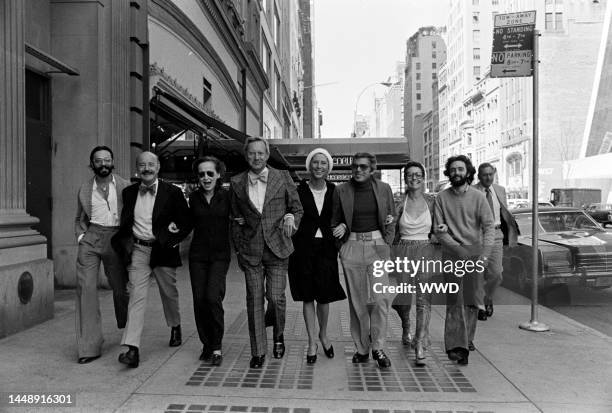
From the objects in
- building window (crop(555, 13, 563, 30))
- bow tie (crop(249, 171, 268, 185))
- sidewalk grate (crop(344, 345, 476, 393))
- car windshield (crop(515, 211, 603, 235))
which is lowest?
sidewalk grate (crop(344, 345, 476, 393))

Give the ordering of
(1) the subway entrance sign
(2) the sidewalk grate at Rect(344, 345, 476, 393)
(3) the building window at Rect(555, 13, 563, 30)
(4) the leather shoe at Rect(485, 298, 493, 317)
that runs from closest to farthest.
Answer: (2) the sidewalk grate at Rect(344, 345, 476, 393) < (1) the subway entrance sign < (4) the leather shoe at Rect(485, 298, 493, 317) < (3) the building window at Rect(555, 13, 563, 30)

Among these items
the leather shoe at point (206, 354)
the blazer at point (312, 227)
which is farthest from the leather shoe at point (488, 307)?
the leather shoe at point (206, 354)

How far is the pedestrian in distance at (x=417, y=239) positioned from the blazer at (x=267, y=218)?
1086 mm

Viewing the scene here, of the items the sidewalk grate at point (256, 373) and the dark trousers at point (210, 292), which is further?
the dark trousers at point (210, 292)

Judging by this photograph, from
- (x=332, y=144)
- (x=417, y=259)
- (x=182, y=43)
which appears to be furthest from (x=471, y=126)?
(x=417, y=259)

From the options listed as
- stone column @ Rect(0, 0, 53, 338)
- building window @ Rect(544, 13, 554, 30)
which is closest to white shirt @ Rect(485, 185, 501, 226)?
stone column @ Rect(0, 0, 53, 338)

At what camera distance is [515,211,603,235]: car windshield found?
365 inches

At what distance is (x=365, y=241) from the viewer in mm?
4895

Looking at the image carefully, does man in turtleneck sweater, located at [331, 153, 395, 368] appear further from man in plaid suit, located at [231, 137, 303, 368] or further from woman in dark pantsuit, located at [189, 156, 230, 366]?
woman in dark pantsuit, located at [189, 156, 230, 366]

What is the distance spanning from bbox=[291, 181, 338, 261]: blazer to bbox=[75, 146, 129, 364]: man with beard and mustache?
1740mm

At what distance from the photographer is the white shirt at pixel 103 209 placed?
5.14 meters

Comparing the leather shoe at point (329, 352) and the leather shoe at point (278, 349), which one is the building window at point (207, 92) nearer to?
the leather shoe at point (278, 349)

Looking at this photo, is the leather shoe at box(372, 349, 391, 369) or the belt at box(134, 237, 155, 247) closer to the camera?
the leather shoe at box(372, 349, 391, 369)

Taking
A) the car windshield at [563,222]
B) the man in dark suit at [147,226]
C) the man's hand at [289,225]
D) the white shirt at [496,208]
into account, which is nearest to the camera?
the man's hand at [289,225]
